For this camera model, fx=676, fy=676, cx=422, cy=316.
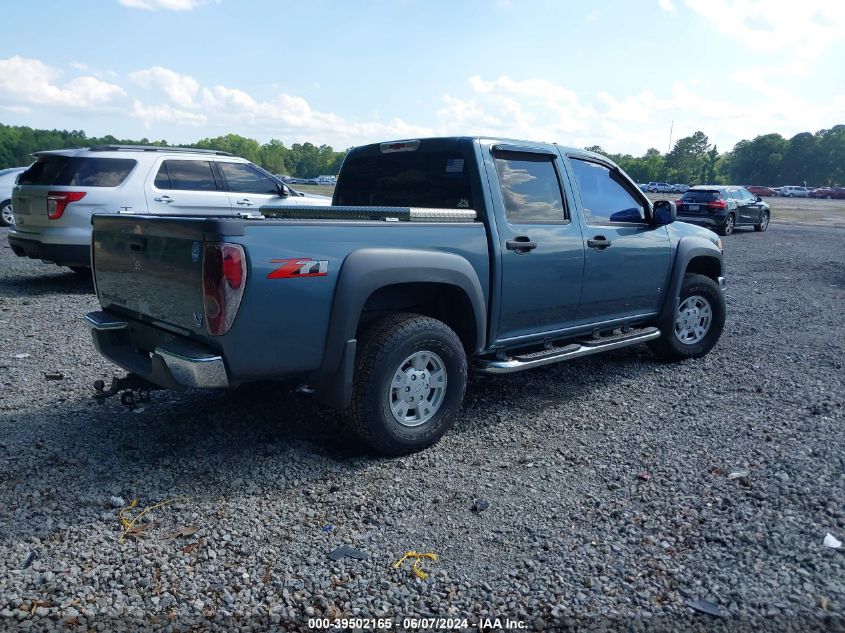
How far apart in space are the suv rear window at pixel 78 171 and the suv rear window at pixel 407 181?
4.63 metres

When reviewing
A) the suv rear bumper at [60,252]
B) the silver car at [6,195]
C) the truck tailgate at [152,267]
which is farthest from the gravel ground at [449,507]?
the silver car at [6,195]

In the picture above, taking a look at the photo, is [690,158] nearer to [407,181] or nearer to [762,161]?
[762,161]

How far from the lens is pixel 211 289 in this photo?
3.36m

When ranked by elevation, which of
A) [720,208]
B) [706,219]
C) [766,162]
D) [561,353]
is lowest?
[561,353]

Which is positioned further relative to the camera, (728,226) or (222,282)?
(728,226)

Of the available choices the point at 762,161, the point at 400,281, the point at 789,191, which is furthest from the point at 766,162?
the point at 400,281

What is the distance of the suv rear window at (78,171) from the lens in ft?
28.3

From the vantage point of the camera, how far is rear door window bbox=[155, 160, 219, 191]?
30.3ft

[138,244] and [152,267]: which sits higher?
[138,244]

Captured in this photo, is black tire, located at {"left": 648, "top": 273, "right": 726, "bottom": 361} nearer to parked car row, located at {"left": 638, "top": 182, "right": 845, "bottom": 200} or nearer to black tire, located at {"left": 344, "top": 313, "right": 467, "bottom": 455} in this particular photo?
black tire, located at {"left": 344, "top": 313, "right": 467, "bottom": 455}

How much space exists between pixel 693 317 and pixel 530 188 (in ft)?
8.56

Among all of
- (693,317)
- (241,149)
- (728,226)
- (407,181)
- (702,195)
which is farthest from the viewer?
(241,149)

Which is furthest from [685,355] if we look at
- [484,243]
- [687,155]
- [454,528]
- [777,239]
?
[687,155]

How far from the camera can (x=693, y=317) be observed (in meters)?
6.51
